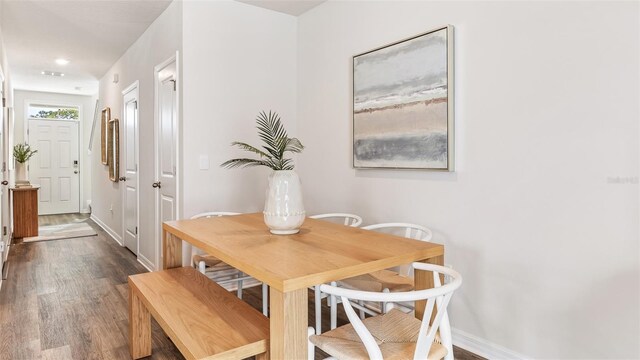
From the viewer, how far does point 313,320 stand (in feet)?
8.92

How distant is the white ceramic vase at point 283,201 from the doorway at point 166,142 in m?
1.54

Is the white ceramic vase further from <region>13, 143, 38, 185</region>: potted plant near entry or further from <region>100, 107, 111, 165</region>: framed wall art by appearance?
<region>13, 143, 38, 185</region>: potted plant near entry

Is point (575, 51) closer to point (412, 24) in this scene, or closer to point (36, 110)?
point (412, 24)

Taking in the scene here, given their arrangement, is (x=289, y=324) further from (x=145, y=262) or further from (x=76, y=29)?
(x=76, y=29)

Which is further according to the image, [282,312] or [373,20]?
[373,20]

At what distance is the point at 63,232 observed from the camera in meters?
5.89

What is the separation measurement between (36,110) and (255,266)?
8403 millimetres

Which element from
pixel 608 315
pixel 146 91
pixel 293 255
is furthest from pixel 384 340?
pixel 146 91

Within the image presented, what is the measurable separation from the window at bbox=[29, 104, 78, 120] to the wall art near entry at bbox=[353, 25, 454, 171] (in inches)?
290

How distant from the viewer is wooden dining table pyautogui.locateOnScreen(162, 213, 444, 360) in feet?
4.27

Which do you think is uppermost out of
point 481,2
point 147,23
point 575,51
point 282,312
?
point 147,23

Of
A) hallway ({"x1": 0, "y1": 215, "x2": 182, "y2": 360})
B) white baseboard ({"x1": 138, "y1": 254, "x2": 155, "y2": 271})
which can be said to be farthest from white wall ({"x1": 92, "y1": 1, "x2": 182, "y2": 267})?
hallway ({"x1": 0, "y1": 215, "x2": 182, "y2": 360})

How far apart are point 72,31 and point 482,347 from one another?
466cm

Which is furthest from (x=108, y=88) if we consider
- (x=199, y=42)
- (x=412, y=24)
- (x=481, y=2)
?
(x=481, y=2)
